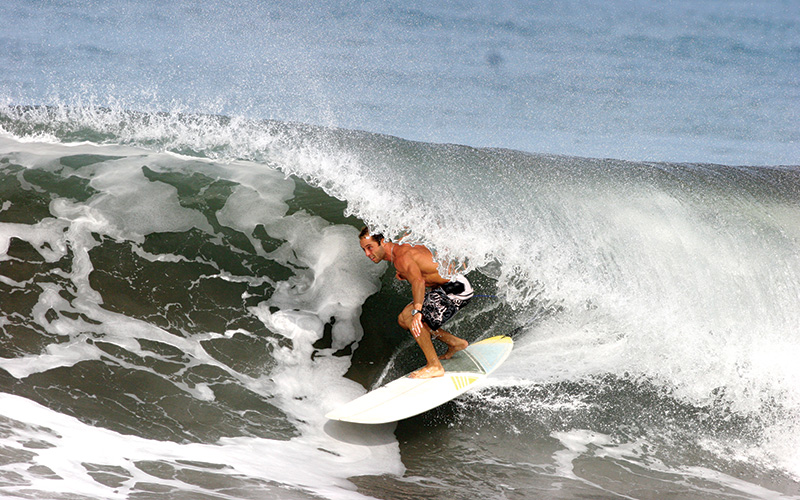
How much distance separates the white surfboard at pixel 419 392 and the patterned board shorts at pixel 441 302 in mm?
426

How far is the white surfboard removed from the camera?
4.30 meters

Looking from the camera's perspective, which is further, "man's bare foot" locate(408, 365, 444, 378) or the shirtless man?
"man's bare foot" locate(408, 365, 444, 378)

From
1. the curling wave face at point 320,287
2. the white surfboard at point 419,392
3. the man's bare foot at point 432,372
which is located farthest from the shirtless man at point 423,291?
the curling wave face at point 320,287

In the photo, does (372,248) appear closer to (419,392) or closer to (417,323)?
(417,323)

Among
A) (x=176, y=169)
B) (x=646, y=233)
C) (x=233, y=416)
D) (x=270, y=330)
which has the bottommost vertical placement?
(x=233, y=416)

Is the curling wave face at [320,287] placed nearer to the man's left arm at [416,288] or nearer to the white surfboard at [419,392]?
the white surfboard at [419,392]

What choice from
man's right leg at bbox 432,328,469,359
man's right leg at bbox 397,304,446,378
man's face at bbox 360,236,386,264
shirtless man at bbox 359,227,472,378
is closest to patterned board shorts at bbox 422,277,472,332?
shirtless man at bbox 359,227,472,378

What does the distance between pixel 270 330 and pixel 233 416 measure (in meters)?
1.17

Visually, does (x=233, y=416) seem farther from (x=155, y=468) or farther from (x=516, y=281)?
(x=516, y=281)

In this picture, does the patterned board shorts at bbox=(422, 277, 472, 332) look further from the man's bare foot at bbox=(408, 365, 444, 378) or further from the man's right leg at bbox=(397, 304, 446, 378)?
the man's bare foot at bbox=(408, 365, 444, 378)

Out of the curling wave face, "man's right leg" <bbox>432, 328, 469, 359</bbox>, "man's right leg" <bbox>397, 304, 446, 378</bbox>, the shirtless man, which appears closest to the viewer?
the shirtless man

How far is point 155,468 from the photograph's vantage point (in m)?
3.63

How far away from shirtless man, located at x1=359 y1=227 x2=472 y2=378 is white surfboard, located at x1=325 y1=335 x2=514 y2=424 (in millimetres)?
100

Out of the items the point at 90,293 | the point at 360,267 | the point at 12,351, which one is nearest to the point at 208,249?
the point at 90,293
